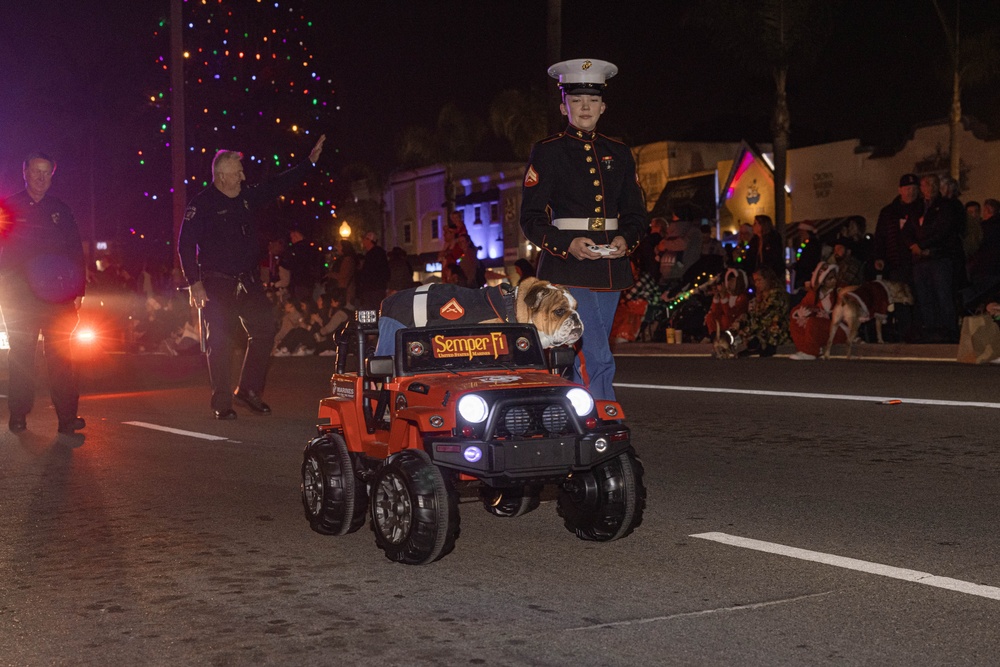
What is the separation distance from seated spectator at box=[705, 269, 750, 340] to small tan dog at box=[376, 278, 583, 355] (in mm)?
12583

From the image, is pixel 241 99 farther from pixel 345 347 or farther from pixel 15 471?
pixel 345 347

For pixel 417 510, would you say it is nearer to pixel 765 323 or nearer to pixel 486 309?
A: pixel 486 309

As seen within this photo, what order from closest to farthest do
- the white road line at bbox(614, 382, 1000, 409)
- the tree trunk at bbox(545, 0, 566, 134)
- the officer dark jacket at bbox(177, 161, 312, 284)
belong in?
the white road line at bbox(614, 382, 1000, 409) → the officer dark jacket at bbox(177, 161, 312, 284) → the tree trunk at bbox(545, 0, 566, 134)

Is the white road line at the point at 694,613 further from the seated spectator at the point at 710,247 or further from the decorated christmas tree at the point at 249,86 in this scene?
the decorated christmas tree at the point at 249,86

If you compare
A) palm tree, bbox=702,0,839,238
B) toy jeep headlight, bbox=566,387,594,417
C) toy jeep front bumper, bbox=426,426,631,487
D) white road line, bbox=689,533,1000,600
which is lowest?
white road line, bbox=689,533,1000,600

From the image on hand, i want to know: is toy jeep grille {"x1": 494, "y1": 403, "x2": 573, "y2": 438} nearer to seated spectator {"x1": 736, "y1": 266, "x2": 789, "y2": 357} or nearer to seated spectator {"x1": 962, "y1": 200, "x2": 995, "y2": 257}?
seated spectator {"x1": 736, "y1": 266, "x2": 789, "y2": 357}

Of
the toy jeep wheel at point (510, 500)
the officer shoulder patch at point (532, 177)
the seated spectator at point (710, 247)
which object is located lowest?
the toy jeep wheel at point (510, 500)

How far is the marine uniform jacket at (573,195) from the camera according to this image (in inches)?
311

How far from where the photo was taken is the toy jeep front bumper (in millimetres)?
5418

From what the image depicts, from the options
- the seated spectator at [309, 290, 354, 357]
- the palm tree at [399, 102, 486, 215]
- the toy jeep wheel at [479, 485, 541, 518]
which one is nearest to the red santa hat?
the seated spectator at [309, 290, 354, 357]

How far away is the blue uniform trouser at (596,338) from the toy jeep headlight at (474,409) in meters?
2.21

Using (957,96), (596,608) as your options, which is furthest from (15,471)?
(957,96)

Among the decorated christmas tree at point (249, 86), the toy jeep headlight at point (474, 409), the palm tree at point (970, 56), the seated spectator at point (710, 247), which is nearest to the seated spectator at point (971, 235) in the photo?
the seated spectator at point (710, 247)

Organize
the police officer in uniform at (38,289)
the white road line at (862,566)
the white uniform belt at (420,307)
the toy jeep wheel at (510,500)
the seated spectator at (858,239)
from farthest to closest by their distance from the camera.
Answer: the seated spectator at (858,239), the police officer in uniform at (38,289), the white uniform belt at (420,307), the toy jeep wheel at (510,500), the white road line at (862,566)
